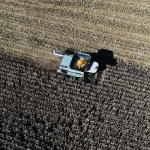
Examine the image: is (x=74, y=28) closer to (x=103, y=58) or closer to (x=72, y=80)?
(x=103, y=58)

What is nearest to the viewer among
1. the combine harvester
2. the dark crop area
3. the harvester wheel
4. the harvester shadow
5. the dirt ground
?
the dark crop area

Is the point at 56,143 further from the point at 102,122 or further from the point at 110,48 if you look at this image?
the point at 110,48

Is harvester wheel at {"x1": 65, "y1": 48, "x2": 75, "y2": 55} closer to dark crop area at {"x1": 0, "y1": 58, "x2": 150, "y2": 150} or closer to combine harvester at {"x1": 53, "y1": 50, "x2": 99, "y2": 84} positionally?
combine harvester at {"x1": 53, "y1": 50, "x2": 99, "y2": 84}

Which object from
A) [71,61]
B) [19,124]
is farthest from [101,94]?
[19,124]

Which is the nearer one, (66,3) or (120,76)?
(120,76)

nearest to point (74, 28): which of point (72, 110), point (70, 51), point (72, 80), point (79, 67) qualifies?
point (70, 51)

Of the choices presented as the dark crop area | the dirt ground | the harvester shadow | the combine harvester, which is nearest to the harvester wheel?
the dirt ground
